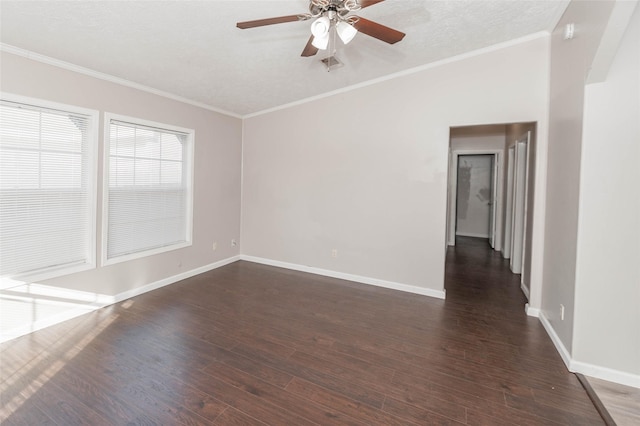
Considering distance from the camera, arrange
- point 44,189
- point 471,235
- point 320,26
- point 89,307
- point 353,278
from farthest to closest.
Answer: point 471,235 < point 353,278 < point 89,307 < point 44,189 < point 320,26

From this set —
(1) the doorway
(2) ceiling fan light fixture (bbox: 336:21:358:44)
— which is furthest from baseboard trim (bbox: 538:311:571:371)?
(2) ceiling fan light fixture (bbox: 336:21:358:44)

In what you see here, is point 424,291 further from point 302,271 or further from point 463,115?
point 463,115

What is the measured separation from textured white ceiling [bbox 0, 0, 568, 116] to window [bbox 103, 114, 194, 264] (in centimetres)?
61

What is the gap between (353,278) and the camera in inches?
167

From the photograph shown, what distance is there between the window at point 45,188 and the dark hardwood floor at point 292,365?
69 centimetres

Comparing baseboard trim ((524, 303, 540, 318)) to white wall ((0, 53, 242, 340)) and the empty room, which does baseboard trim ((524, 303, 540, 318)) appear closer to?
the empty room

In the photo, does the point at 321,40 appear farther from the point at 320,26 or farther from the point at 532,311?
the point at 532,311

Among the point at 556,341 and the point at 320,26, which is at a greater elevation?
the point at 320,26

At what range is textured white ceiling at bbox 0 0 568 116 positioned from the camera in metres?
2.20

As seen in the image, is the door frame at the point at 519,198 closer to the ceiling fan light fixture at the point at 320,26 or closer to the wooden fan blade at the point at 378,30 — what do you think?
the wooden fan blade at the point at 378,30

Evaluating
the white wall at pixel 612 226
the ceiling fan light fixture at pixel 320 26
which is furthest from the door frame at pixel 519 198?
the ceiling fan light fixture at pixel 320 26

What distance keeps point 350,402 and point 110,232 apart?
315cm

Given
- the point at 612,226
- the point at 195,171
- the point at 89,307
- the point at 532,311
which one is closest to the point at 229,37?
the point at 195,171

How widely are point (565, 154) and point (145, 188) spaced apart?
4559mm
